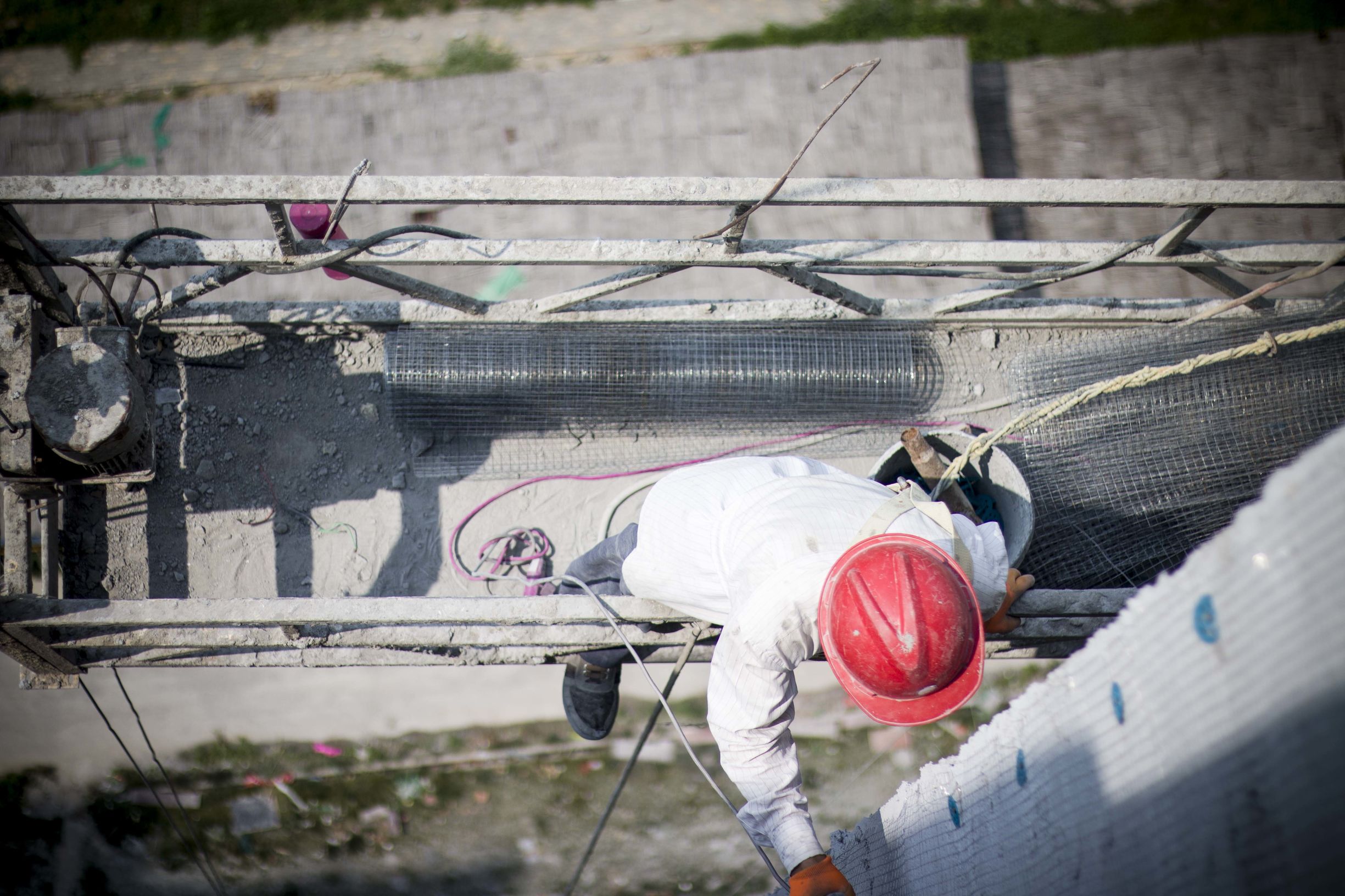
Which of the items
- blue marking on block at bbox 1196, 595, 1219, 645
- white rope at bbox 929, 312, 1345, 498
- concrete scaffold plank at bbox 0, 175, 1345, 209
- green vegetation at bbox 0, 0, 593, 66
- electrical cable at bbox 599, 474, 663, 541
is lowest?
electrical cable at bbox 599, 474, 663, 541

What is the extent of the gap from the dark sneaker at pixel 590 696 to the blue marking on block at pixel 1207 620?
2.83 metres

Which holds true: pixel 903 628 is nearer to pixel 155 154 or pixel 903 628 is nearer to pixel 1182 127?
pixel 1182 127

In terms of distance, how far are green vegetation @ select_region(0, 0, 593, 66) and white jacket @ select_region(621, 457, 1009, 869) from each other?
19.1 ft

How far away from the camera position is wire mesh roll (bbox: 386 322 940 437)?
3.72 m

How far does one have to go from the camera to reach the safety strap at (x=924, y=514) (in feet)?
7.81

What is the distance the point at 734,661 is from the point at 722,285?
396cm

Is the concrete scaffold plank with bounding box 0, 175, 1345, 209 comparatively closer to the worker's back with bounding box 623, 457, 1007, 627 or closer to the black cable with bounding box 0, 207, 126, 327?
the black cable with bounding box 0, 207, 126, 327

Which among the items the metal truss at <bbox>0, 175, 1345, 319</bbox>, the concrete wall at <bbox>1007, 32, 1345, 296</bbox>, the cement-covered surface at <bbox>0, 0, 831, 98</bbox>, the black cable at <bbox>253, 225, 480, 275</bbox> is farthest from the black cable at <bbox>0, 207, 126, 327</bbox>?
the concrete wall at <bbox>1007, 32, 1345, 296</bbox>

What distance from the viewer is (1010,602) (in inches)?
111

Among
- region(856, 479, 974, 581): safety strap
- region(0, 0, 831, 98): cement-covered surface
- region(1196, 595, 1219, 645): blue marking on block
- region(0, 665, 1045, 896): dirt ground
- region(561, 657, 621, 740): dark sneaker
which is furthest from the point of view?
region(0, 0, 831, 98): cement-covered surface

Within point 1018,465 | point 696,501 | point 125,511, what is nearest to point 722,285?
point 1018,465

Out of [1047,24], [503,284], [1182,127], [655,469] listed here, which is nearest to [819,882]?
[655,469]

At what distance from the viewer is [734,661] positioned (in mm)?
2471

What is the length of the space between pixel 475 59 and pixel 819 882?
21.1ft
